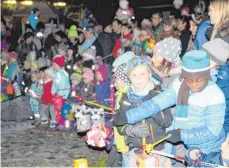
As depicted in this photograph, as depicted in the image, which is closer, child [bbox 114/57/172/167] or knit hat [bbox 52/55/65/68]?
child [bbox 114/57/172/167]

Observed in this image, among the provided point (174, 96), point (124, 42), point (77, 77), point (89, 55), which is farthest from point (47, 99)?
point (174, 96)

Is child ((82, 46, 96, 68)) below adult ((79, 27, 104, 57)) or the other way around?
below

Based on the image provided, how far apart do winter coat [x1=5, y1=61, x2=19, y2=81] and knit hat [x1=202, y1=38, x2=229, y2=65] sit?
24.6 ft

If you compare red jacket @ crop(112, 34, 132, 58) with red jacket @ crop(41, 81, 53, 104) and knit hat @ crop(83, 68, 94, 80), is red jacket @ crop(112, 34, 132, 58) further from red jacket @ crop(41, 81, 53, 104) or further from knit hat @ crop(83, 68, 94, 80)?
red jacket @ crop(41, 81, 53, 104)

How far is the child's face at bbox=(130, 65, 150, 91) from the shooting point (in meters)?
4.04

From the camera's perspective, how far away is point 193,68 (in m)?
3.60

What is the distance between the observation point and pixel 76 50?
10.7 metres

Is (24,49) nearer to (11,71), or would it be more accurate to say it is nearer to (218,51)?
(11,71)

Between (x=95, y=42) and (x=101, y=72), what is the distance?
7.11ft

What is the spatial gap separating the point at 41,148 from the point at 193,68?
4674 millimetres

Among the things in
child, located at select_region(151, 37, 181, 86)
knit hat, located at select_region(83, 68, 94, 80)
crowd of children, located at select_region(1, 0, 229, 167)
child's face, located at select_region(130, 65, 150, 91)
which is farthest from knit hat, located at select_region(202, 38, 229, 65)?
knit hat, located at select_region(83, 68, 94, 80)

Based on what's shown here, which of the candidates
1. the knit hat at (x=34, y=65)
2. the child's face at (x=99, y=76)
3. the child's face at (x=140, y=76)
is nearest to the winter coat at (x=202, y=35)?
the child's face at (x=140, y=76)

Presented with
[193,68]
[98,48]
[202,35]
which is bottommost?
[98,48]

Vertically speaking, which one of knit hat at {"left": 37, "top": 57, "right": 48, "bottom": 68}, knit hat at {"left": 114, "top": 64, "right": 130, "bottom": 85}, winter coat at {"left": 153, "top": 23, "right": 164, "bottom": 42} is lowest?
knit hat at {"left": 37, "top": 57, "right": 48, "bottom": 68}
